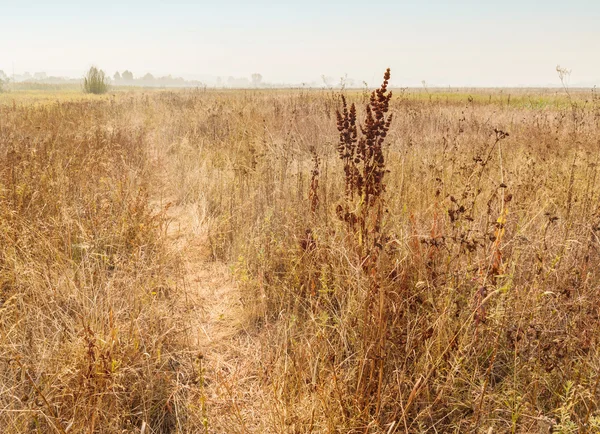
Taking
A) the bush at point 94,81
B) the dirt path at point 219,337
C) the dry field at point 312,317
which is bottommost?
the dirt path at point 219,337

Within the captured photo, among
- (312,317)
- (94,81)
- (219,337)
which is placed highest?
(94,81)

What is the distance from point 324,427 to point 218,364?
97 cm

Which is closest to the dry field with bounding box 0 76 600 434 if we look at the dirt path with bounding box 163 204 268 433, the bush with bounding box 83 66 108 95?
the dirt path with bounding box 163 204 268 433

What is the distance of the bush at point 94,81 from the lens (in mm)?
47600

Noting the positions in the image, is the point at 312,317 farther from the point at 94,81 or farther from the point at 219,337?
the point at 94,81

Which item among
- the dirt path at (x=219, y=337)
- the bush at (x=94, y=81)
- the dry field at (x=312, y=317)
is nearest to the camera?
the dry field at (x=312, y=317)

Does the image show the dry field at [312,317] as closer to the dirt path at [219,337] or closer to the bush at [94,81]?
the dirt path at [219,337]

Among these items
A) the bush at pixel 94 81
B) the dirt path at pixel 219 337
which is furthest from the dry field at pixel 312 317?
the bush at pixel 94 81

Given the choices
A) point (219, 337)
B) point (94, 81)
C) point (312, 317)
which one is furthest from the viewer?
point (94, 81)

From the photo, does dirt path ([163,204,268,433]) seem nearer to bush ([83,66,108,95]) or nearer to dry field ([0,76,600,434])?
dry field ([0,76,600,434])

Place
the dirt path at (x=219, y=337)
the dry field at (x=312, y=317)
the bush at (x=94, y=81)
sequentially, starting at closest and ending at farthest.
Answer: the dry field at (x=312, y=317)
the dirt path at (x=219, y=337)
the bush at (x=94, y=81)

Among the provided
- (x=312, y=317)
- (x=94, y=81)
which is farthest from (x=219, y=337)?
(x=94, y=81)

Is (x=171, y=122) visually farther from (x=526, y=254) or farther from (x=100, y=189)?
(x=526, y=254)

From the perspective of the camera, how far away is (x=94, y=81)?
4803cm
